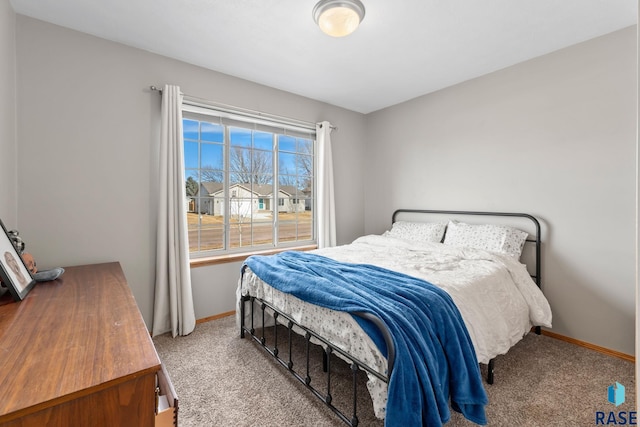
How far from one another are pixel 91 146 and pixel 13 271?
1287 millimetres

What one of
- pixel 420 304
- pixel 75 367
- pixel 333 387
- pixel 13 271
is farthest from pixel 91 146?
pixel 420 304

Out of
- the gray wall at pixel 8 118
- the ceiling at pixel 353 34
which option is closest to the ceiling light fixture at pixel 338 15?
the ceiling at pixel 353 34

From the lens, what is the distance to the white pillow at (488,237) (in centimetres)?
265

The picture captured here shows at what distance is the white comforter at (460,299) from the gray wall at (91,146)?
3.66 ft

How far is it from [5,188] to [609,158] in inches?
173

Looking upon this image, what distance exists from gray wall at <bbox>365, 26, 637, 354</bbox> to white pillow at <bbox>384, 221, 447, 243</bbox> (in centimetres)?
31

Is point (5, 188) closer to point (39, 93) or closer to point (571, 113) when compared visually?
point (39, 93)

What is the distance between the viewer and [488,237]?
9.09 feet

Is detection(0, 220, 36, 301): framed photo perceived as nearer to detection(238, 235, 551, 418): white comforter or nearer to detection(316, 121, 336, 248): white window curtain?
detection(238, 235, 551, 418): white comforter

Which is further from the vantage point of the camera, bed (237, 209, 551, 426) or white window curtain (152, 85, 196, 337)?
white window curtain (152, 85, 196, 337)

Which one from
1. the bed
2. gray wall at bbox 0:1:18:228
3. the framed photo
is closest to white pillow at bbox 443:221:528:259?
the bed

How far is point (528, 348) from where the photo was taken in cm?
241

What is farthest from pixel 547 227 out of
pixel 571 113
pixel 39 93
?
pixel 39 93

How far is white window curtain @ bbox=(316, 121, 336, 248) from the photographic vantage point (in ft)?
12.2
